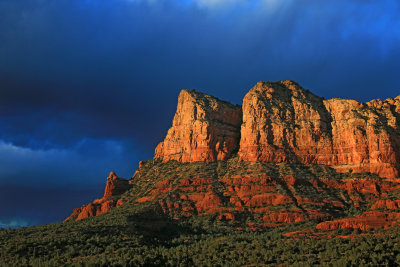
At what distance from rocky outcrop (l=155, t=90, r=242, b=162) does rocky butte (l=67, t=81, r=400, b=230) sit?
0.34 meters

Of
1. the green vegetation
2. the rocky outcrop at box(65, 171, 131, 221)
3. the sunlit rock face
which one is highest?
the sunlit rock face

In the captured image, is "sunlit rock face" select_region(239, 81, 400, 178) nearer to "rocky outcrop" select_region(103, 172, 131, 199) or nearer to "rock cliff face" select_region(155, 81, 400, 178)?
"rock cliff face" select_region(155, 81, 400, 178)

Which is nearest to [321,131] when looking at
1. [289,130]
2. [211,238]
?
[289,130]

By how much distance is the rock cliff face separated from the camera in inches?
4911

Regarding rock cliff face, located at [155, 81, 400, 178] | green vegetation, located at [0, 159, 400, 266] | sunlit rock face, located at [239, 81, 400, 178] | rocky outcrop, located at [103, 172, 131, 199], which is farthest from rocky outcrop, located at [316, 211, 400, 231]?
rocky outcrop, located at [103, 172, 131, 199]

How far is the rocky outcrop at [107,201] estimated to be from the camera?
392 ft

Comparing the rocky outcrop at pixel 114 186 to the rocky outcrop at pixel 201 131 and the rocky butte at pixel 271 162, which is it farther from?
the rocky outcrop at pixel 201 131

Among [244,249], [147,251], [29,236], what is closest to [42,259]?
[147,251]

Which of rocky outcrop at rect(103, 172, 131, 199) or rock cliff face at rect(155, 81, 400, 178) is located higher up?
rock cliff face at rect(155, 81, 400, 178)

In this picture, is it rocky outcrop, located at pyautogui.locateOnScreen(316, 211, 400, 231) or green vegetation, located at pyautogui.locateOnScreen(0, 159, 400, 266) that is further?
rocky outcrop, located at pyautogui.locateOnScreen(316, 211, 400, 231)

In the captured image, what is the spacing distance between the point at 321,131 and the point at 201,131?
3685cm

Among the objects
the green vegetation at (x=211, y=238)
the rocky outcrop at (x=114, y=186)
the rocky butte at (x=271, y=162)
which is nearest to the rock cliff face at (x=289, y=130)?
the rocky butte at (x=271, y=162)

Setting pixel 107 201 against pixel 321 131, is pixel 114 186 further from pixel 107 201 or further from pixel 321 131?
pixel 321 131

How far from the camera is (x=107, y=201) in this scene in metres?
123
